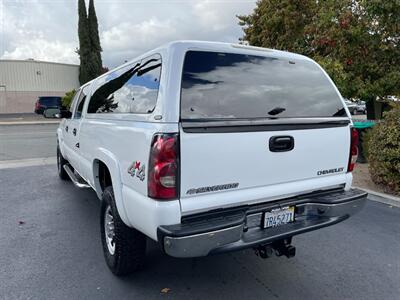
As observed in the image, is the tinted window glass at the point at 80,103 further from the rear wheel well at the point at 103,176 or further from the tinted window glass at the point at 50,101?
the tinted window glass at the point at 50,101

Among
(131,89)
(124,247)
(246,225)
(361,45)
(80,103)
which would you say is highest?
(361,45)

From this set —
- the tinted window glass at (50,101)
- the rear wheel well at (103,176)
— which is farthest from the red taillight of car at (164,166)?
the tinted window glass at (50,101)

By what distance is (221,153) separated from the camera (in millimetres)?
2447

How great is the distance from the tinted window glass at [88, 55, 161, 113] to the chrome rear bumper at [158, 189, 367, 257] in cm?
97

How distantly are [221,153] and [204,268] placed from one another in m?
1.44

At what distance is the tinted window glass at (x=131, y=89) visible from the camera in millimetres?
2650

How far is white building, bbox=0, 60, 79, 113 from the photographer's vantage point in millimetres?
32469

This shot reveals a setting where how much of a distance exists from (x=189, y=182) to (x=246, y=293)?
1.23 meters

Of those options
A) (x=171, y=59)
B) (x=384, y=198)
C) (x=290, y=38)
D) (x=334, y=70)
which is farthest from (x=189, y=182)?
(x=290, y=38)

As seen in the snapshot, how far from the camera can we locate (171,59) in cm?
248

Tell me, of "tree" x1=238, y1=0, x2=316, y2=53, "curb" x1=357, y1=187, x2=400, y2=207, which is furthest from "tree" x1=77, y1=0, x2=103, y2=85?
"curb" x1=357, y1=187, x2=400, y2=207

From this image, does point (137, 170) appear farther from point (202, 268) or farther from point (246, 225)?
point (202, 268)

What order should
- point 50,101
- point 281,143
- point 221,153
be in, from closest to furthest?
point 221,153 → point 281,143 → point 50,101

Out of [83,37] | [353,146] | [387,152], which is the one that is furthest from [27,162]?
[83,37]
